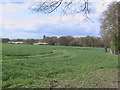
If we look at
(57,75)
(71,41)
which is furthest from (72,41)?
(57,75)

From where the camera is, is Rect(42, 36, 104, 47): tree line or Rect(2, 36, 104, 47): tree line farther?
Rect(42, 36, 104, 47): tree line

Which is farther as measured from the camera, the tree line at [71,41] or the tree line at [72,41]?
the tree line at [72,41]

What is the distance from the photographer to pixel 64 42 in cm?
11194

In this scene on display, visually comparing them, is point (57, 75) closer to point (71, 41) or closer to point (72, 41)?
point (72, 41)

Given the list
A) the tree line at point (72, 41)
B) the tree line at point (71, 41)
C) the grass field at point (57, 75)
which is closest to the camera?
the grass field at point (57, 75)

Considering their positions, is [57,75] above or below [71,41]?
below

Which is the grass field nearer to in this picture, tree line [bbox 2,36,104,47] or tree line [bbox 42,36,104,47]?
tree line [bbox 2,36,104,47]

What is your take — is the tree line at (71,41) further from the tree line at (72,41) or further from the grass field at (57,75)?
the grass field at (57,75)

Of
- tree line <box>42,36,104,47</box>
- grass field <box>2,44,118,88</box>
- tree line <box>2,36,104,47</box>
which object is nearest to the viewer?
grass field <box>2,44,118,88</box>

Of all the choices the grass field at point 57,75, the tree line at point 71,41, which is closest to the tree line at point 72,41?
the tree line at point 71,41

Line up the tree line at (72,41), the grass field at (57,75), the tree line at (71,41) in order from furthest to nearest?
the tree line at (72,41) < the tree line at (71,41) < the grass field at (57,75)

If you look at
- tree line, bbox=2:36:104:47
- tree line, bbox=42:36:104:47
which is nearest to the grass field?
tree line, bbox=2:36:104:47

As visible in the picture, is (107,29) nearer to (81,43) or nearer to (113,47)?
(113,47)

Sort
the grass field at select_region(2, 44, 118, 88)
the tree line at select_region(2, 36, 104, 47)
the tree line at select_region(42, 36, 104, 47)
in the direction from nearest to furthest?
the grass field at select_region(2, 44, 118, 88) → the tree line at select_region(2, 36, 104, 47) → the tree line at select_region(42, 36, 104, 47)
